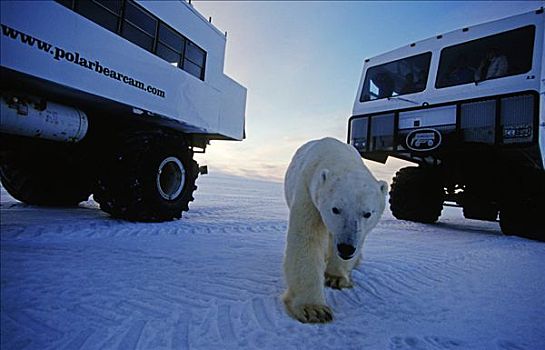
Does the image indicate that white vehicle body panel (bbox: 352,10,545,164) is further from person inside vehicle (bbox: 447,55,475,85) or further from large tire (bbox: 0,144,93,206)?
large tire (bbox: 0,144,93,206)

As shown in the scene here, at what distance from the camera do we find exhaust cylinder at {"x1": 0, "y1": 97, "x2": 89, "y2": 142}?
43.3 inches

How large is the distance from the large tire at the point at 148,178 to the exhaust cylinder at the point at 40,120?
0.54m

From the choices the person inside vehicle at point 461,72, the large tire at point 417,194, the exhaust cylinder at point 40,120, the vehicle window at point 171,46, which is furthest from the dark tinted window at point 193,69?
the large tire at point 417,194

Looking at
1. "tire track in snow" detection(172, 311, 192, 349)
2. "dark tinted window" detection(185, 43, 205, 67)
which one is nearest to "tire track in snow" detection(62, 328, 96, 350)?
"tire track in snow" detection(172, 311, 192, 349)

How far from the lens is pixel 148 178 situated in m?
4.27

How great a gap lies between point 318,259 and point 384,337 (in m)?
0.56

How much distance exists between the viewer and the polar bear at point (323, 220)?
5.52 ft

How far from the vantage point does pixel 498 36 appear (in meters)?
5.06

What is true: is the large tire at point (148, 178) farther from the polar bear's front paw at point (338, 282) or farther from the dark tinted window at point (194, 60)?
the polar bear's front paw at point (338, 282)

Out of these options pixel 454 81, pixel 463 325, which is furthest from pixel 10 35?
pixel 454 81

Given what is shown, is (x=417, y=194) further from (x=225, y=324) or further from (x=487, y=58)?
(x=225, y=324)

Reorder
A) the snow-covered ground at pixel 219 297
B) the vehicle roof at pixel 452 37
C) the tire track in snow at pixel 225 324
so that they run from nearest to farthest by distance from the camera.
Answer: the snow-covered ground at pixel 219 297 → the tire track in snow at pixel 225 324 → the vehicle roof at pixel 452 37

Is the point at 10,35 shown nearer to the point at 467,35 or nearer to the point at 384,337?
the point at 384,337

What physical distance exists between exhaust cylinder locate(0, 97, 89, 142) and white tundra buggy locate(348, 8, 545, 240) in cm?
511
